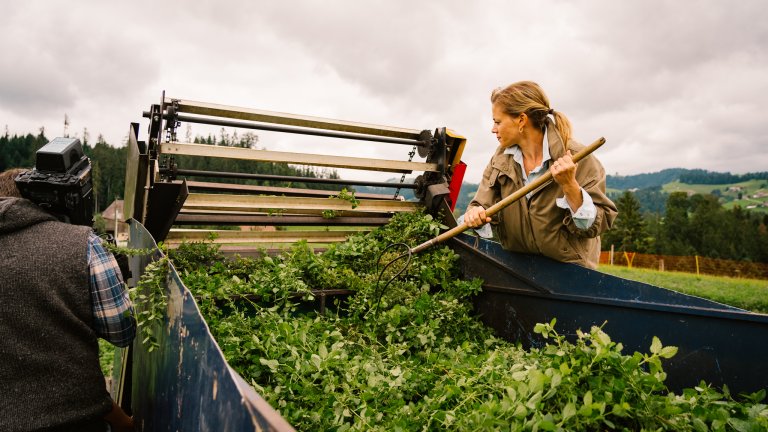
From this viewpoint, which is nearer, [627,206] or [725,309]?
[725,309]

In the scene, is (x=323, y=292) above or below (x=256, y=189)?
below

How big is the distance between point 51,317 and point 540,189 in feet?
9.72

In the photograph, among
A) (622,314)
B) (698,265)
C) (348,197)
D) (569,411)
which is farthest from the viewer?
(698,265)

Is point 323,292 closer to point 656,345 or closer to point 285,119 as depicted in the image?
point 285,119

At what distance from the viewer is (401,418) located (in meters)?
2.04

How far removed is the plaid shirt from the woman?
2.27 m

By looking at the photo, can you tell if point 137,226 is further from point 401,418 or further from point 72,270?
point 401,418

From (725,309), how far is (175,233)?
13.2 feet

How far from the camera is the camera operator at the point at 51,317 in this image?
195cm

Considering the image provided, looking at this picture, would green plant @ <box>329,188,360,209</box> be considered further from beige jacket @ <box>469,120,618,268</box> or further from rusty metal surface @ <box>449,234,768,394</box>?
beige jacket @ <box>469,120,618,268</box>

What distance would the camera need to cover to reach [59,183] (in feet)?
7.56

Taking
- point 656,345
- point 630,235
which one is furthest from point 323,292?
point 630,235

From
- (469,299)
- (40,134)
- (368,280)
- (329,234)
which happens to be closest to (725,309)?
(469,299)

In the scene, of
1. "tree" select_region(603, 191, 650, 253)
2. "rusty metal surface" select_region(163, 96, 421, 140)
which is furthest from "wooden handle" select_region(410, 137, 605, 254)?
"tree" select_region(603, 191, 650, 253)
